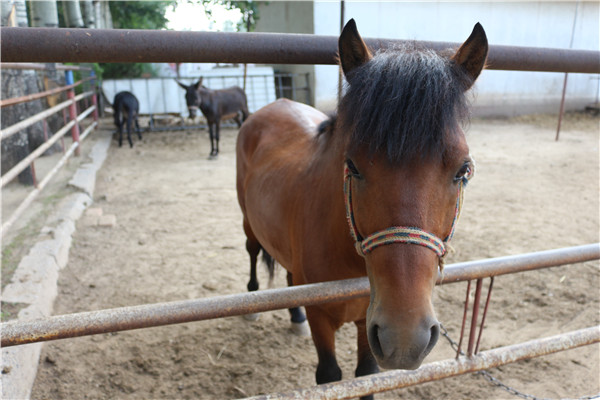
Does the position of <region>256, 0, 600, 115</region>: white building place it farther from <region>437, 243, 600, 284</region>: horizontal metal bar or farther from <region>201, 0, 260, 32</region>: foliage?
<region>437, 243, 600, 284</region>: horizontal metal bar

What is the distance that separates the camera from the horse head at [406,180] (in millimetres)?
1043

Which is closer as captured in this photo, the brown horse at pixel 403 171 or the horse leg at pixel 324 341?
the brown horse at pixel 403 171

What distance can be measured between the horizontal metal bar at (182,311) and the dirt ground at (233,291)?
1.45m

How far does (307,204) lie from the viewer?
1.90 meters

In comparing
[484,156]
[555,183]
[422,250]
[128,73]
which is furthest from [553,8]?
[422,250]

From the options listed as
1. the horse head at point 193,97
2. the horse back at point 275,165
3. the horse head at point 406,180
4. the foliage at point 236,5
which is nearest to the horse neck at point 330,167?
the horse back at point 275,165

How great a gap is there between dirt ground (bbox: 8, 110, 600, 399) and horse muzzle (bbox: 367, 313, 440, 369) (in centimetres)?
158

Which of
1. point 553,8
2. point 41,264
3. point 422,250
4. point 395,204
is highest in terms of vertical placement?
point 553,8

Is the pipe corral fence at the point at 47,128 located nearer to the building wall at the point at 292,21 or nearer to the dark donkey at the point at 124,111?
the dark donkey at the point at 124,111

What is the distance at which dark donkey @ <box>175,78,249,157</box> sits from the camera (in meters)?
10.4

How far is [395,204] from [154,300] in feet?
9.68

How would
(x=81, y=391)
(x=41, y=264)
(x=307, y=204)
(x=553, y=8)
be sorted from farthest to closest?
(x=553, y=8), (x=41, y=264), (x=81, y=391), (x=307, y=204)

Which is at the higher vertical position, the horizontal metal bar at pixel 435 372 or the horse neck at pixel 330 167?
the horse neck at pixel 330 167

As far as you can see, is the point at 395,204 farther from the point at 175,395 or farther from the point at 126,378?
the point at 126,378
